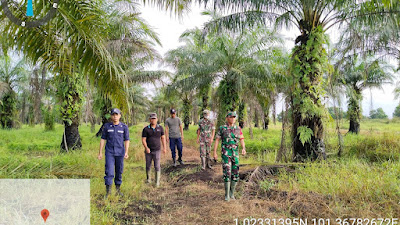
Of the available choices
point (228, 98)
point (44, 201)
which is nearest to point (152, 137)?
point (44, 201)

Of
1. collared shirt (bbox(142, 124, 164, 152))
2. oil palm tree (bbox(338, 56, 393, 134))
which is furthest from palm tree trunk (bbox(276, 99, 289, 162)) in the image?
oil palm tree (bbox(338, 56, 393, 134))

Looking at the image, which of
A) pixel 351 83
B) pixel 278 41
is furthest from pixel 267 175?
pixel 351 83

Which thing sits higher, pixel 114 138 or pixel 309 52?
pixel 309 52

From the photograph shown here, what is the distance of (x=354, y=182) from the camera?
4.69 m

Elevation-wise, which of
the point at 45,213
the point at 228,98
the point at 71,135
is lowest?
the point at 45,213

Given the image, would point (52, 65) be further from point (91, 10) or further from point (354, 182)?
point (354, 182)

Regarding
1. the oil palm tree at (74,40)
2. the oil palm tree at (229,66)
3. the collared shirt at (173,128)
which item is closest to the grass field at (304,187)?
the collared shirt at (173,128)

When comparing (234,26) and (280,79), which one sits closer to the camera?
(234,26)

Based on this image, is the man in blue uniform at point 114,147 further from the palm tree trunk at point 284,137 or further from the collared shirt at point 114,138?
the palm tree trunk at point 284,137

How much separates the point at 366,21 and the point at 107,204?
8.37 m

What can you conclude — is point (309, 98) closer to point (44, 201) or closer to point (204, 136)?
point (204, 136)

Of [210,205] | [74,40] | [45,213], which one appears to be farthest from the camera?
[74,40]

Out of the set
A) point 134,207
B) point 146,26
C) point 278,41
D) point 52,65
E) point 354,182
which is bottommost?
point 134,207

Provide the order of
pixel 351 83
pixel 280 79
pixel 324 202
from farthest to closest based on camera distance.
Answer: pixel 351 83 → pixel 280 79 → pixel 324 202
